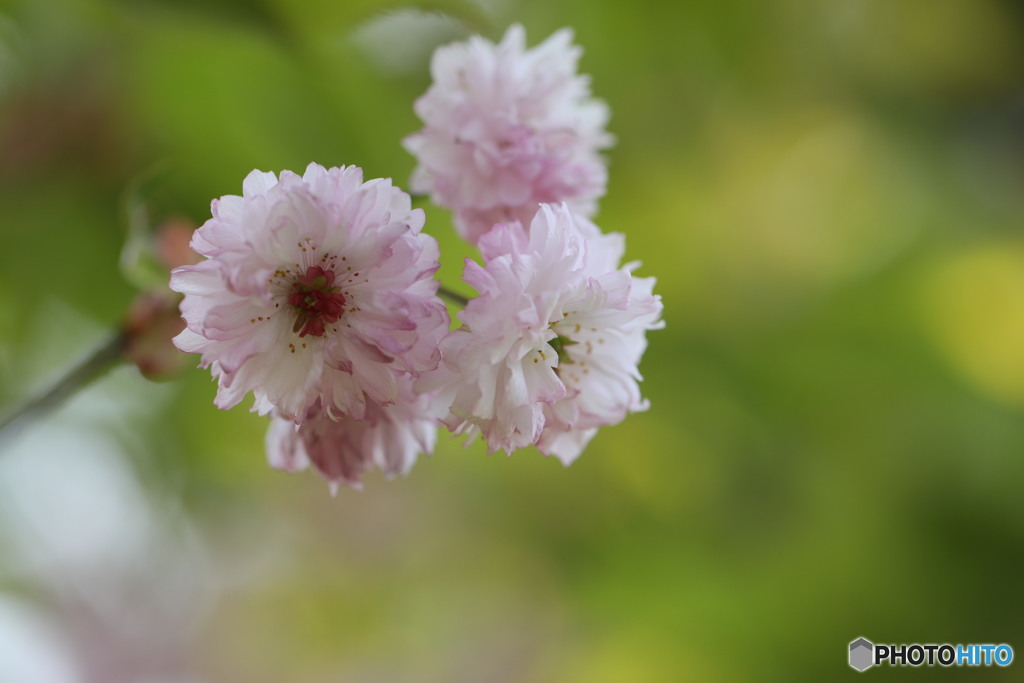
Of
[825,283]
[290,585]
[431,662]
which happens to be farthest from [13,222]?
[825,283]

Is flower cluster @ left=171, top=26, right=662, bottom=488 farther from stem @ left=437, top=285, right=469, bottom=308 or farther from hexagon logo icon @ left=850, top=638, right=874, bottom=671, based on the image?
hexagon logo icon @ left=850, top=638, right=874, bottom=671

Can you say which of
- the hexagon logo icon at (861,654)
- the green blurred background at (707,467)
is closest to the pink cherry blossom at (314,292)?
the green blurred background at (707,467)

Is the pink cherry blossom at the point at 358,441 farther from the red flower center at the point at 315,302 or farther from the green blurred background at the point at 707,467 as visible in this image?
the green blurred background at the point at 707,467

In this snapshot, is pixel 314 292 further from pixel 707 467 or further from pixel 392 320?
pixel 707 467

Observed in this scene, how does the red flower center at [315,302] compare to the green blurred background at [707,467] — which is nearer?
the red flower center at [315,302]

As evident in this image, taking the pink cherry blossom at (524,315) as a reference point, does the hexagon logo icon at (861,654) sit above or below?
above

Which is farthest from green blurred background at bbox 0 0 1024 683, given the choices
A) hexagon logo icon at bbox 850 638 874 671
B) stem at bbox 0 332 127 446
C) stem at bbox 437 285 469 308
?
stem at bbox 437 285 469 308
